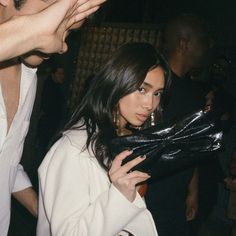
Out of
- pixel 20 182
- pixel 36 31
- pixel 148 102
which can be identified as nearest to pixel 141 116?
pixel 148 102

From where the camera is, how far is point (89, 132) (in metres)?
1.62

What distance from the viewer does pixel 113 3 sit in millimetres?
6293

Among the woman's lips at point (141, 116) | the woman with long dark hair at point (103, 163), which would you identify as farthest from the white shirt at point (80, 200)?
the woman's lips at point (141, 116)

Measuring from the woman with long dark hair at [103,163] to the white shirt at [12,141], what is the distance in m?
0.15

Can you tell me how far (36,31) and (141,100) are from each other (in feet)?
3.34

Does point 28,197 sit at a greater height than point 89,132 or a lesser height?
lesser

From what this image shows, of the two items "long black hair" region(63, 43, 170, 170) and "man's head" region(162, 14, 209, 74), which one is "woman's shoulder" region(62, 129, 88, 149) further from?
"man's head" region(162, 14, 209, 74)

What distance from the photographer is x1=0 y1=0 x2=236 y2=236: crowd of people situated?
1.07m

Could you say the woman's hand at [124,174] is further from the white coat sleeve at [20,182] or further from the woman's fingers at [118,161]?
the white coat sleeve at [20,182]

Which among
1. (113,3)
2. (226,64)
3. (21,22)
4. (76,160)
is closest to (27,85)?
(76,160)

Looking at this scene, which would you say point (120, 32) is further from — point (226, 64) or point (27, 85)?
point (27, 85)

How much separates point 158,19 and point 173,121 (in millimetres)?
4674

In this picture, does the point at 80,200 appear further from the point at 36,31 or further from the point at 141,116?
the point at 36,31

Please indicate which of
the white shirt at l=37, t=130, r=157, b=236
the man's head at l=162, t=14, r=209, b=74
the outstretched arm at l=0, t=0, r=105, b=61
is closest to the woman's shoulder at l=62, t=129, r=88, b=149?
the white shirt at l=37, t=130, r=157, b=236
